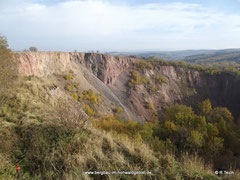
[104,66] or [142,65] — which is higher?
[142,65]

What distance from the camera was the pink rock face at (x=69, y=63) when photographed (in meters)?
21.2

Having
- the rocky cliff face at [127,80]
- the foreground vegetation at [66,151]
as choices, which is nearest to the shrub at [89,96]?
the rocky cliff face at [127,80]

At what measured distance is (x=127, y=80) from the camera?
43188 millimetres

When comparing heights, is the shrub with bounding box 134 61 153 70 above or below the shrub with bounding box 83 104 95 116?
above

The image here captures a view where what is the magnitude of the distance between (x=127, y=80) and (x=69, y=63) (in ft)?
60.0

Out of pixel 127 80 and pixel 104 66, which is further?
pixel 127 80

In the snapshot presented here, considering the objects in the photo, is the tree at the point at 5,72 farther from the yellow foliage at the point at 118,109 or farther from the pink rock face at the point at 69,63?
the yellow foliage at the point at 118,109

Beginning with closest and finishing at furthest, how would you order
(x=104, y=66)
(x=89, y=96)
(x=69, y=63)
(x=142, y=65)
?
Result: (x=89, y=96) < (x=69, y=63) < (x=104, y=66) < (x=142, y=65)

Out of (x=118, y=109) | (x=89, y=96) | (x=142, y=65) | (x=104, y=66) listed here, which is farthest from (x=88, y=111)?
(x=142, y=65)

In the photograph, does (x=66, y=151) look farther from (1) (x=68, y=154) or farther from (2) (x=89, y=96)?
(2) (x=89, y=96)

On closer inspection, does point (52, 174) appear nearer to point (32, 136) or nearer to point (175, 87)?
point (32, 136)

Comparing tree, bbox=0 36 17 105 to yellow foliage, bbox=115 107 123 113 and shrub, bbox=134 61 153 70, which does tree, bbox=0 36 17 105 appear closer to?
yellow foliage, bbox=115 107 123 113

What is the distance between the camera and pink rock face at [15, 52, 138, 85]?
833 inches

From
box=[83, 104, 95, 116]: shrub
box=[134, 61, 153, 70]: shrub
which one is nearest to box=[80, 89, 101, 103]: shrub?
box=[83, 104, 95, 116]: shrub
